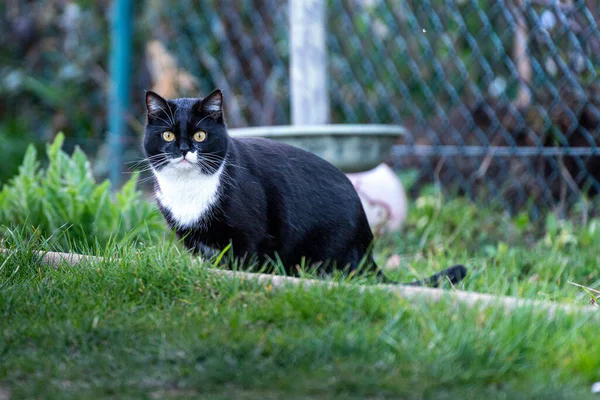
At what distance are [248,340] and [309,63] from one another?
2.59 m

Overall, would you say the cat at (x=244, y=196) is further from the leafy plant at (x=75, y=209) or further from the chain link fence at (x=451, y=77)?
the chain link fence at (x=451, y=77)

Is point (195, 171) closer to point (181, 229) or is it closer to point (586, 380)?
point (181, 229)

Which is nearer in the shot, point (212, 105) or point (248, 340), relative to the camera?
point (248, 340)

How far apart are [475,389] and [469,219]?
247cm

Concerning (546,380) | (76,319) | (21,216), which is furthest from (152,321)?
(21,216)

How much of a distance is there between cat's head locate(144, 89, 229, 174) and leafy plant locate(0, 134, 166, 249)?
1.66 ft

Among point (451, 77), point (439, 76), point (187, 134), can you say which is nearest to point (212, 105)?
point (187, 134)

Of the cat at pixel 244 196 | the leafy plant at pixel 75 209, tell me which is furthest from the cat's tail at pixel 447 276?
the leafy plant at pixel 75 209

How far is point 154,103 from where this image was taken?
259 cm

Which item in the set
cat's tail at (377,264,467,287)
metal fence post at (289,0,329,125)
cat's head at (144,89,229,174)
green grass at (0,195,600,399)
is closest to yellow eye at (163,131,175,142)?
cat's head at (144,89,229,174)

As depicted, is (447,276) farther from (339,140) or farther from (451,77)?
(451,77)

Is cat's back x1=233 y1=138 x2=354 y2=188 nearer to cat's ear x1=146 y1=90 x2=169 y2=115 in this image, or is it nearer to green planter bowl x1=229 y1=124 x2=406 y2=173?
cat's ear x1=146 y1=90 x2=169 y2=115

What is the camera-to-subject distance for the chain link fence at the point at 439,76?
4.34 m

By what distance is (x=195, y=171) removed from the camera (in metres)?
Answer: 2.56
